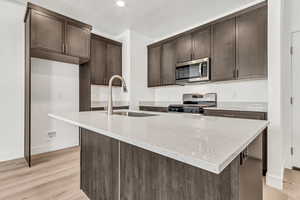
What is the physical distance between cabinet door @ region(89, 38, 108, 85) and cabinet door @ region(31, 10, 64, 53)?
0.71 meters

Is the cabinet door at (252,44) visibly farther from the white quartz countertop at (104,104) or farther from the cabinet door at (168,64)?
Result: the white quartz countertop at (104,104)

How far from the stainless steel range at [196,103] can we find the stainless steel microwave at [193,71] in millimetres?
437

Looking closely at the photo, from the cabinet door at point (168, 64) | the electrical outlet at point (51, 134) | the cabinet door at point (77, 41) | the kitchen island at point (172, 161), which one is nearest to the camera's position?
the kitchen island at point (172, 161)

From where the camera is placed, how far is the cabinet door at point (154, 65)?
3.95 metres

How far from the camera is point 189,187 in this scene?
0.76 m

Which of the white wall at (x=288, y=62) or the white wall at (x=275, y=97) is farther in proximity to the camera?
the white wall at (x=288, y=62)

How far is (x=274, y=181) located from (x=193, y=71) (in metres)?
2.12

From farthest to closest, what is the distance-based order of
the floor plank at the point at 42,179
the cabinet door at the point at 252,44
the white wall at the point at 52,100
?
the white wall at the point at 52,100 → the cabinet door at the point at 252,44 → the floor plank at the point at 42,179

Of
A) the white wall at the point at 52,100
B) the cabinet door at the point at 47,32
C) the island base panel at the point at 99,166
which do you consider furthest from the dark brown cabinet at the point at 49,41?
the island base panel at the point at 99,166

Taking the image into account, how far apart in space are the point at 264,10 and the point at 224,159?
2805 millimetres

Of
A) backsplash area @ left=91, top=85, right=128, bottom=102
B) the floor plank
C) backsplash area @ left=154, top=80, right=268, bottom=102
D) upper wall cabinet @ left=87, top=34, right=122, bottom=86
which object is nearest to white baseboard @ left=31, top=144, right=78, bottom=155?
the floor plank

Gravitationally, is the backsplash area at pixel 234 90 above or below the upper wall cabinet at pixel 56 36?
below

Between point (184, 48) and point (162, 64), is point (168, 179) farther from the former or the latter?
point (162, 64)

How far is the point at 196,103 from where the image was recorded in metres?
3.48
